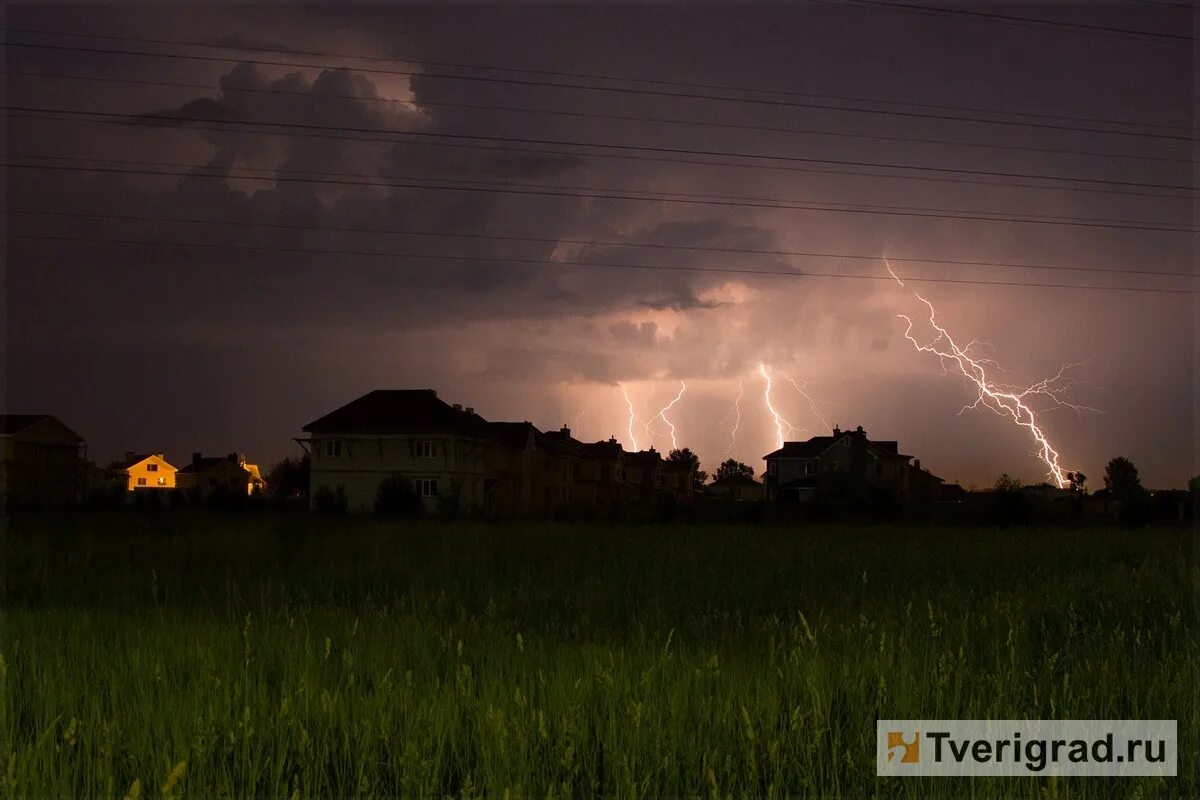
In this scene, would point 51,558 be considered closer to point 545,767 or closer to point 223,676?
point 223,676

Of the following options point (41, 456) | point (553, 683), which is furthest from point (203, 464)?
point (553, 683)

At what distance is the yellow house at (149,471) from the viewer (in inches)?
6118

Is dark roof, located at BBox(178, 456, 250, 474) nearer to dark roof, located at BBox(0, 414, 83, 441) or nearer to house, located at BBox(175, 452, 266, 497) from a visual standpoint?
house, located at BBox(175, 452, 266, 497)

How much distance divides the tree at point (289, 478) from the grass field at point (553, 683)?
282ft

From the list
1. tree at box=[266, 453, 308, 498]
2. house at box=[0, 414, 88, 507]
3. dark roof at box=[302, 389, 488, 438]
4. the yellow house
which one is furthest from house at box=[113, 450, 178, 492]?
dark roof at box=[302, 389, 488, 438]

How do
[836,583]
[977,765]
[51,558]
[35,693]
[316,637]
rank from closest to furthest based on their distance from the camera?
1. [977,765]
2. [35,693]
3. [316,637]
4. [836,583]
5. [51,558]

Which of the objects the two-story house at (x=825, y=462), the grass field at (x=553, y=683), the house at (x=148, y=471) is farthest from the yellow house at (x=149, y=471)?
the grass field at (x=553, y=683)

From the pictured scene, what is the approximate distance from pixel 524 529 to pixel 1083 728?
23.8m

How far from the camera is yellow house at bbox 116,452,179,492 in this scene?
15540cm

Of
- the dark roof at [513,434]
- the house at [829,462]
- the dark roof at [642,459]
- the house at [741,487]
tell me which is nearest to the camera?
the dark roof at [513,434]

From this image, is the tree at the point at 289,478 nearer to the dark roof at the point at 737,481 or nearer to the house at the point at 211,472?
the house at the point at 211,472

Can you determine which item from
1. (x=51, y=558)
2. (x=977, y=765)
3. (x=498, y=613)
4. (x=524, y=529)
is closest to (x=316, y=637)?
(x=498, y=613)

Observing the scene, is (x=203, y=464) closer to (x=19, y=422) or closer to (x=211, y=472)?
(x=211, y=472)

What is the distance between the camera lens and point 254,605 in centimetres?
1101
